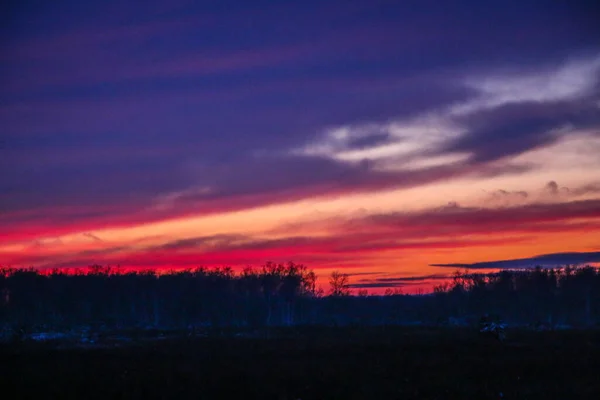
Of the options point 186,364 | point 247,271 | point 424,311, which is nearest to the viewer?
point 186,364

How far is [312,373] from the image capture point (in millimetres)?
27656

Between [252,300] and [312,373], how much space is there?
146798 mm

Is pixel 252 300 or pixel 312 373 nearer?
pixel 312 373

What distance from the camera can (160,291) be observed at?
→ 6516 inches

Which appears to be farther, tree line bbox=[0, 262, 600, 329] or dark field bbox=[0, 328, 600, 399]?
tree line bbox=[0, 262, 600, 329]

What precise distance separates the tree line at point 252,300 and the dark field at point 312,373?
8920 cm

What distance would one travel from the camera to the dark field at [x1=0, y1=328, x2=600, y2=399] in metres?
22.5

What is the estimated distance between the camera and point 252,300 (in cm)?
17225

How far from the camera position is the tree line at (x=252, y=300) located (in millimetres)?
141750

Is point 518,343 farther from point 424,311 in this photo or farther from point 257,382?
point 424,311

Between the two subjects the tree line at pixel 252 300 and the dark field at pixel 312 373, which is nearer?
the dark field at pixel 312 373

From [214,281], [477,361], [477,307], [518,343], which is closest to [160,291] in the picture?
[214,281]

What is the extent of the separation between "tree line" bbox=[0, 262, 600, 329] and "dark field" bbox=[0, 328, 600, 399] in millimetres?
89204

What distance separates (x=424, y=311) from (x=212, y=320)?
2175 inches
